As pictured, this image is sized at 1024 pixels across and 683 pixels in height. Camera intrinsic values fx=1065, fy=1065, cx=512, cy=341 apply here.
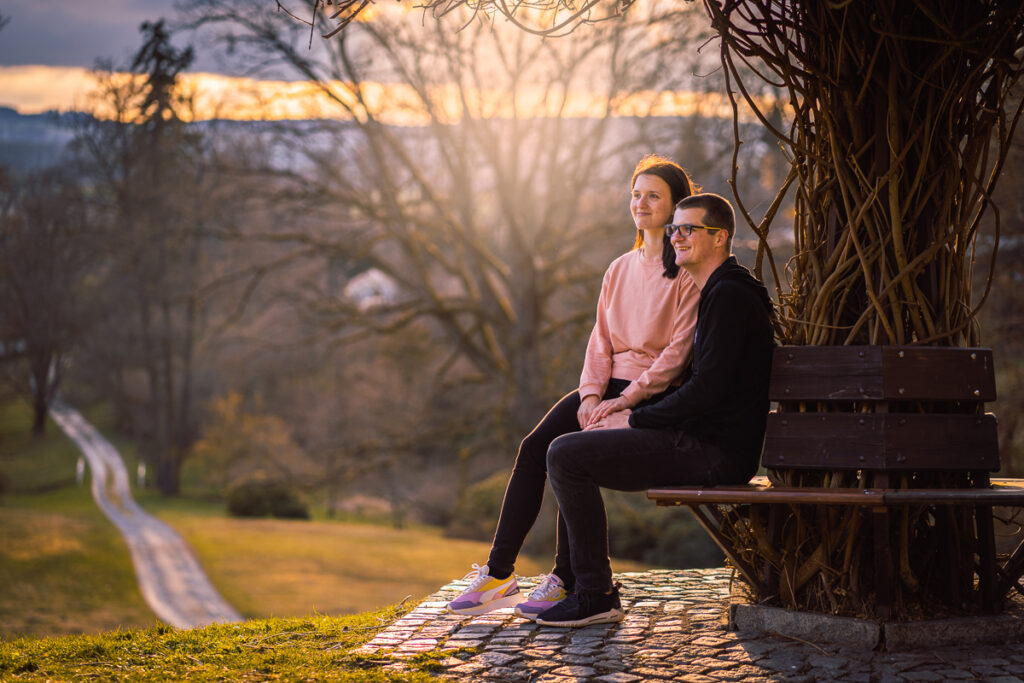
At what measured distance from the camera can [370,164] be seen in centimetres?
1827

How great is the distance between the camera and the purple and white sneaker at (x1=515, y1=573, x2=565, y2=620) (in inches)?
179

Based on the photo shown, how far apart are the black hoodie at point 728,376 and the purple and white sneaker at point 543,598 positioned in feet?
2.84

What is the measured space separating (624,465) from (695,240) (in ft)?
3.08

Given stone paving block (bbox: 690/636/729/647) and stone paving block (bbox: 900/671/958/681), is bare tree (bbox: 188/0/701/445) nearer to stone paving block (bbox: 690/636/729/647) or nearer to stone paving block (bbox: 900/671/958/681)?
stone paving block (bbox: 690/636/729/647)

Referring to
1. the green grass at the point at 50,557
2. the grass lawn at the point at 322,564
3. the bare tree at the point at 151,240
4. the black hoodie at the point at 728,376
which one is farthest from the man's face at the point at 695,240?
the bare tree at the point at 151,240

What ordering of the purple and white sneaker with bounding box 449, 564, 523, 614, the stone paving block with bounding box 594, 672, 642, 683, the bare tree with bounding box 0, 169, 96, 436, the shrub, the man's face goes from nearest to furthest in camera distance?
the stone paving block with bounding box 594, 672, 642, 683 < the man's face < the purple and white sneaker with bounding box 449, 564, 523, 614 < the bare tree with bounding box 0, 169, 96, 436 < the shrub

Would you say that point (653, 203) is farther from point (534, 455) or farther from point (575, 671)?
point (575, 671)

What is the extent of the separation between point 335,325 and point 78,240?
6.72 metres

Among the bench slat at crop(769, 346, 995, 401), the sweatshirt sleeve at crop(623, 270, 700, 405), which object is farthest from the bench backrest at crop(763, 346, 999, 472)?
the sweatshirt sleeve at crop(623, 270, 700, 405)

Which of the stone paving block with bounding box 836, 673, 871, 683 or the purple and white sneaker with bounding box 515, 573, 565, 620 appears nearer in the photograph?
the stone paving block with bounding box 836, 673, 871, 683

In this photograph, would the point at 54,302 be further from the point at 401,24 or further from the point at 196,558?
the point at 401,24

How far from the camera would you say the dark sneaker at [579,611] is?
174 inches

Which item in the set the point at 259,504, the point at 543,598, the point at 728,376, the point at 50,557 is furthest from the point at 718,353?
the point at 259,504

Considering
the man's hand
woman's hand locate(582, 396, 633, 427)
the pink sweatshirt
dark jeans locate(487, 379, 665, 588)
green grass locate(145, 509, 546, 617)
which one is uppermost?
the pink sweatshirt
